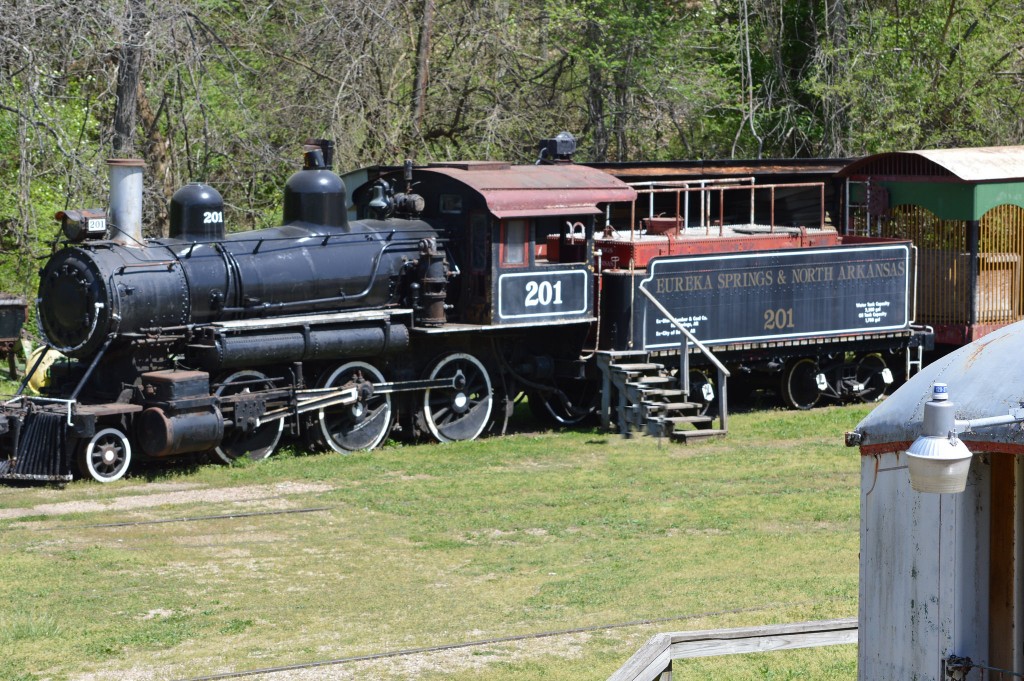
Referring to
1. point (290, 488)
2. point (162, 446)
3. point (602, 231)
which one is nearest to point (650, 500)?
point (290, 488)

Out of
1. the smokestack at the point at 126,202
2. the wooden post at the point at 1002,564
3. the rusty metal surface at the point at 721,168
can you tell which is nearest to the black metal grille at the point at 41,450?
the smokestack at the point at 126,202

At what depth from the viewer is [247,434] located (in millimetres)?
16328

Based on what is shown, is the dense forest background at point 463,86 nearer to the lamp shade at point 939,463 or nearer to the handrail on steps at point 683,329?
the handrail on steps at point 683,329

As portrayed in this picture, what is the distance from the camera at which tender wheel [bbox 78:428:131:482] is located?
15031 millimetres

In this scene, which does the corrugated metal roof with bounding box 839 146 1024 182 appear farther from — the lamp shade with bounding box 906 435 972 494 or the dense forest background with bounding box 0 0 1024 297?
the lamp shade with bounding box 906 435 972 494

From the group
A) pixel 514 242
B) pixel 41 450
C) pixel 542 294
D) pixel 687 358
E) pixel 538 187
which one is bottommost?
pixel 41 450

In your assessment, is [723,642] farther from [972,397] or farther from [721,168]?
[721,168]

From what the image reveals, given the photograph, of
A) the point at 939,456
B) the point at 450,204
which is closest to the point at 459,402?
the point at 450,204

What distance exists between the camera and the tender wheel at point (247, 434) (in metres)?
16.0

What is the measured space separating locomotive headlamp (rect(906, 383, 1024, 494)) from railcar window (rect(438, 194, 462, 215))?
510 inches

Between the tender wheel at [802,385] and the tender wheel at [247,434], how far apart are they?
7459 millimetres

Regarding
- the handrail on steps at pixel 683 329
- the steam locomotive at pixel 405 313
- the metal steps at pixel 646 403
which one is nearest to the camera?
the steam locomotive at pixel 405 313

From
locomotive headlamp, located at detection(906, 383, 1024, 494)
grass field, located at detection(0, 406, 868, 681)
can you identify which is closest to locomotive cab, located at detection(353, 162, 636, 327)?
grass field, located at detection(0, 406, 868, 681)

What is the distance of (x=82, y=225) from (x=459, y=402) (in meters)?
5.00
